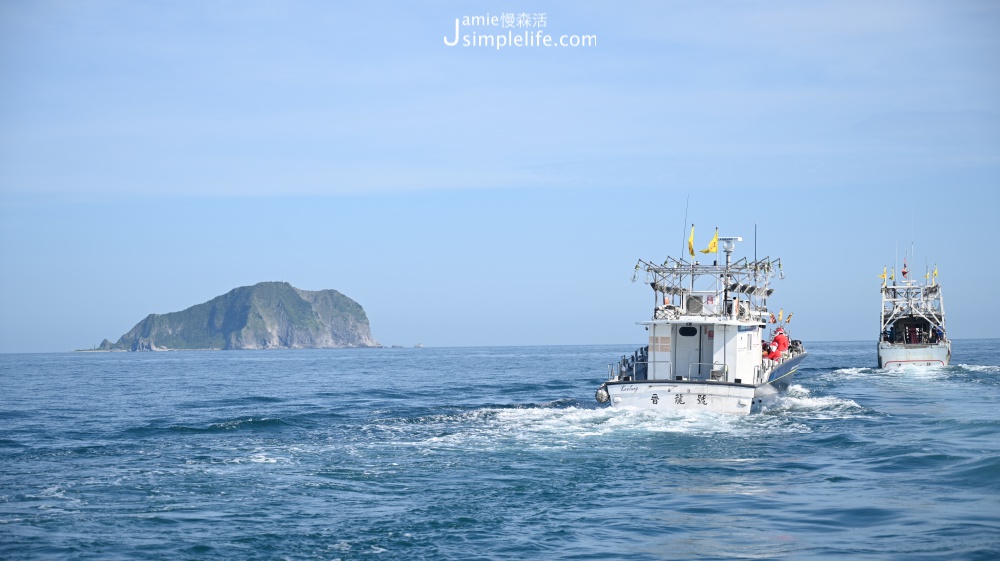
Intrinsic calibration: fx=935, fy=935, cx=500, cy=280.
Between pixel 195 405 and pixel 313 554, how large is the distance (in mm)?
33399

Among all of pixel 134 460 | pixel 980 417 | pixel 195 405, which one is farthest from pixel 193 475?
pixel 980 417

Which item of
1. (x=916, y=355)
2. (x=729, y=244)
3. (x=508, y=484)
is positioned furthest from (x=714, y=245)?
(x=916, y=355)

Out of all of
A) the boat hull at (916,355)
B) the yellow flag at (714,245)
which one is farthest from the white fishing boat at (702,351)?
the boat hull at (916,355)

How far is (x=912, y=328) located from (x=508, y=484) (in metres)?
61.7

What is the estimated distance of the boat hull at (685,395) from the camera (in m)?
32.9

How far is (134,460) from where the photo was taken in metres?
26.1

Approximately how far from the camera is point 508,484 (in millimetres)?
21891

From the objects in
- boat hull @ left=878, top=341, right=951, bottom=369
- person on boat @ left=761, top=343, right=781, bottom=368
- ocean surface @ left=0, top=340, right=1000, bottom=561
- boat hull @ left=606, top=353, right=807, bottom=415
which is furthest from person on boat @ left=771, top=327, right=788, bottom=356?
boat hull @ left=878, top=341, right=951, bottom=369

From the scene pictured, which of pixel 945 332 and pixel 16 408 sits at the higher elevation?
pixel 945 332

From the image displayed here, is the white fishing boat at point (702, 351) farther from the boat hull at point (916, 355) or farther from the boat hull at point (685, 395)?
the boat hull at point (916, 355)

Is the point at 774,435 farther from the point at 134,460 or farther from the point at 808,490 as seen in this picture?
the point at 134,460

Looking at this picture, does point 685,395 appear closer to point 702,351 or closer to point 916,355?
point 702,351

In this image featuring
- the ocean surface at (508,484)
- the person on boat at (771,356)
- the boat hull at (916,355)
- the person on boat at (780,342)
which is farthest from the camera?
the boat hull at (916,355)

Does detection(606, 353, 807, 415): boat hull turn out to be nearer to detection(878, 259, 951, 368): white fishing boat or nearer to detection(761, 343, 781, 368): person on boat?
detection(761, 343, 781, 368): person on boat
